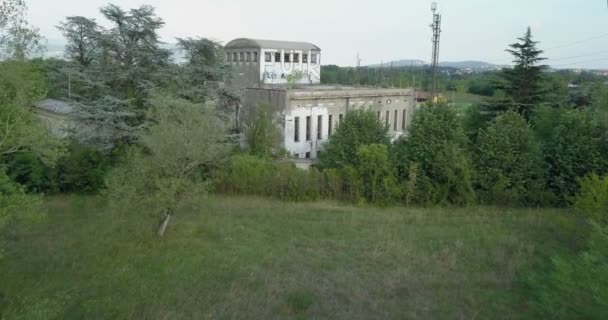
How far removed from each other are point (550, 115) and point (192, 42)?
626 inches

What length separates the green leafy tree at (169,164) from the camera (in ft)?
41.2

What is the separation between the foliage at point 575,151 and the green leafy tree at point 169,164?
41.9 ft

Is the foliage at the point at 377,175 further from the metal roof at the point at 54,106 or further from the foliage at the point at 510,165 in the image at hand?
the metal roof at the point at 54,106

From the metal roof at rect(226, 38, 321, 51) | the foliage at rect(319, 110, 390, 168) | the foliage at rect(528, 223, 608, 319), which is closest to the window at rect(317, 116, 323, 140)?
the foliage at rect(319, 110, 390, 168)

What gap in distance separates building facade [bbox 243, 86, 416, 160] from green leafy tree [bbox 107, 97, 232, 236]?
1346 centimetres

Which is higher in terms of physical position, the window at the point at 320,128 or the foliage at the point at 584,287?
the window at the point at 320,128

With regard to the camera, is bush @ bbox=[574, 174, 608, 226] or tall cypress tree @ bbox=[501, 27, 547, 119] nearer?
bush @ bbox=[574, 174, 608, 226]

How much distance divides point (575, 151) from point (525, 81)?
8393 mm

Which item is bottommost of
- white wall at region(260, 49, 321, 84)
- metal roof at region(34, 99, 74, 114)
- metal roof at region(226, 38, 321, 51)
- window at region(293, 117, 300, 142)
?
window at region(293, 117, 300, 142)

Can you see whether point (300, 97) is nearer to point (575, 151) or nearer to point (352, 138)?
point (352, 138)

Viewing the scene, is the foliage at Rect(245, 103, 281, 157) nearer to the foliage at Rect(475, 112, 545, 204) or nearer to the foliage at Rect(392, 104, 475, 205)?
the foliage at Rect(392, 104, 475, 205)

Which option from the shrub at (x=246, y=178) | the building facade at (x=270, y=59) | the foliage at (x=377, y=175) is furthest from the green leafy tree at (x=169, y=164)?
the building facade at (x=270, y=59)

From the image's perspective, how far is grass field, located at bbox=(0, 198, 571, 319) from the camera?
378 inches

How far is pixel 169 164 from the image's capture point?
12836 mm
